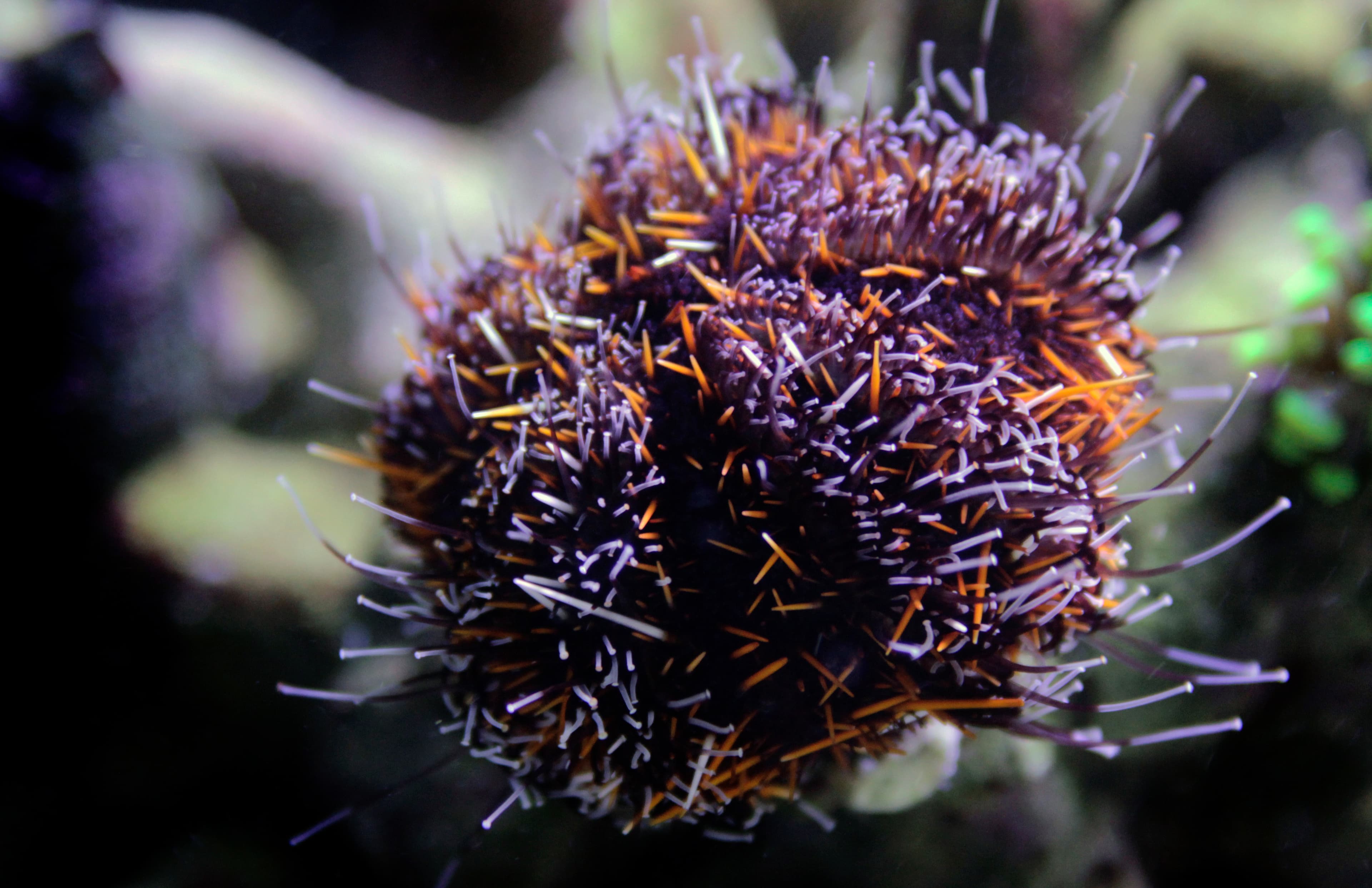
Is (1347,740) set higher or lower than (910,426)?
lower

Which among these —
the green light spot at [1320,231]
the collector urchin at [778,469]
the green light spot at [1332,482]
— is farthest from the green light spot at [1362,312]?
the collector urchin at [778,469]

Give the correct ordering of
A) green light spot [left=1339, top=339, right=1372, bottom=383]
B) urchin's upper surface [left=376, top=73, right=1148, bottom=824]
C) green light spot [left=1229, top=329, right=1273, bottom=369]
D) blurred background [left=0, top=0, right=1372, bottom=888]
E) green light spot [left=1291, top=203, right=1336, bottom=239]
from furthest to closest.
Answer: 1. green light spot [left=1291, top=203, right=1336, bottom=239]
2. green light spot [left=1229, top=329, right=1273, bottom=369]
3. green light spot [left=1339, top=339, right=1372, bottom=383]
4. blurred background [left=0, top=0, right=1372, bottom=888]
5. urchin's upper surface [left=376, top=73, right=1148, bottom=824]

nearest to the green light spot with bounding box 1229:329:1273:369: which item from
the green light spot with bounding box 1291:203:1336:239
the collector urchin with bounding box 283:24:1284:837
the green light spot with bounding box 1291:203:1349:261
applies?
the green light spot with bounding box 1291:203:1349:261

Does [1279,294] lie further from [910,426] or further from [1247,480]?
[910,426]

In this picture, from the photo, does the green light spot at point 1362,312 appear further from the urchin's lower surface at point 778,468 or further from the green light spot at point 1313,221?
the urchin's lower surface at point 778,468

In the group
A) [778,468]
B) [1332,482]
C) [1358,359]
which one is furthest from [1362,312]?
[778,468]

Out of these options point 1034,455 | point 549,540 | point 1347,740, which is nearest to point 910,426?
point 1034,455

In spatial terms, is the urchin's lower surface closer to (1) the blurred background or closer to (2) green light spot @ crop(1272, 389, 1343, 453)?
(1) the blurred background
